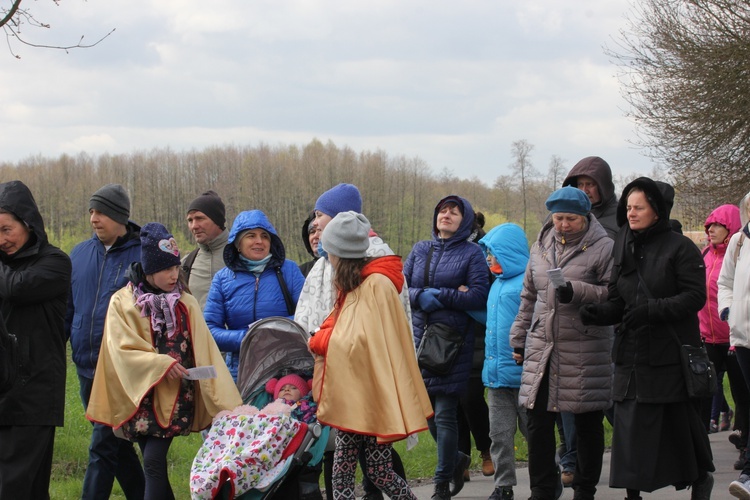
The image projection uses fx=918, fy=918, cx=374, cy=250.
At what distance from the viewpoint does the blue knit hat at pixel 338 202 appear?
230 inches

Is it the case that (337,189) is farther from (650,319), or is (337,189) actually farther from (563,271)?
(650,319)

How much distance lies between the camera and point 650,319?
5.58 metres

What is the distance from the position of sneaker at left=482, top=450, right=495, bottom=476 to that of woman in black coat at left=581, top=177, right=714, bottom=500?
6.63ft

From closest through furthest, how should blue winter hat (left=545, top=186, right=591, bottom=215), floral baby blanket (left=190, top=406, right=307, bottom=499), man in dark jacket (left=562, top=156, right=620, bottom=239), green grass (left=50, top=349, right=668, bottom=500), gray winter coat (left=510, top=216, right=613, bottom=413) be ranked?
floral baby blanket (left=190, top=406, right=307, bottom=499), gray winter coat (left=510, top=216, right=613, bottom=413), blue winter hat (left=545, top=186, right=591, bottom=215), green grass (left=50, top=349, right=668, bottom=500), man in dark jacket (left=562, top=156, right=620, bottom=239)

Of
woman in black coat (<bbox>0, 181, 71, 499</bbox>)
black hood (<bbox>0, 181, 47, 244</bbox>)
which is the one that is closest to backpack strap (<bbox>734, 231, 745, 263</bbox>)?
woman in black coat (<bbox>0, 181, 71, 499</bbox>)

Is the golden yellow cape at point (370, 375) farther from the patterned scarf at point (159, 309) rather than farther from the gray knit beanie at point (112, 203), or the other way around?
the gray knit beanie at point (112, 203)

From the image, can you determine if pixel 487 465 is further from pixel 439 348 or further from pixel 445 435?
pixel 439 348

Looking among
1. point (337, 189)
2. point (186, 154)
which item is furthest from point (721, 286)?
point (186, 154)

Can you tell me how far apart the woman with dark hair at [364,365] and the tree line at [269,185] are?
34.8 meters

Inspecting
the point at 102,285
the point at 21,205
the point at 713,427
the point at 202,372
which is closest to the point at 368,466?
the point at 202,372

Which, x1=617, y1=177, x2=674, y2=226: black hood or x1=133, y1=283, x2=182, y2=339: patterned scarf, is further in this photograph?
x1=617, y1=177, x2=674, y2=226: black hood

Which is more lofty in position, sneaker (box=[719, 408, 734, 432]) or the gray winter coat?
Result: the gray winter coat

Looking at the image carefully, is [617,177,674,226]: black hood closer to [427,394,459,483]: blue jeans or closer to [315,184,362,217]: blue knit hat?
[315,184,362,217]: blue knit hat

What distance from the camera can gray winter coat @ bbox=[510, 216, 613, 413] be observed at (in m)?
5.98
